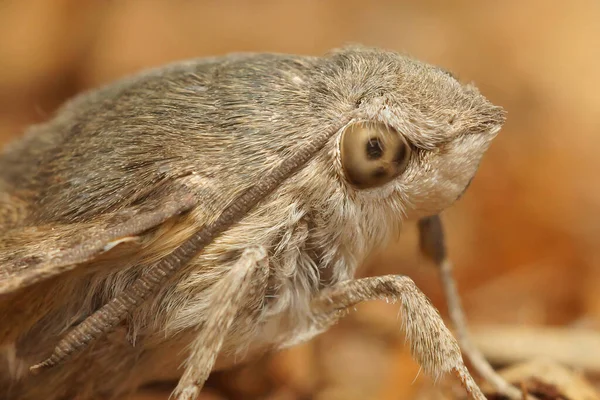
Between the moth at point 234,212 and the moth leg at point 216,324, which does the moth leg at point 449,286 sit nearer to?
the moth at point 234,212

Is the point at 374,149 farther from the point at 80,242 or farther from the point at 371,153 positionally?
the point at 80,242

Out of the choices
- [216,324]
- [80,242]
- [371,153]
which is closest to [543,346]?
[371,153]

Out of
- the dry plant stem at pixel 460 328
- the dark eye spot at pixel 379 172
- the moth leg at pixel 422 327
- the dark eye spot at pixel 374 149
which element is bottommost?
the dry plant stem at pixel 460 328

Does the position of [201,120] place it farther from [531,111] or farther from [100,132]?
[531,111]

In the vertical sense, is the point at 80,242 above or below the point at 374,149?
below

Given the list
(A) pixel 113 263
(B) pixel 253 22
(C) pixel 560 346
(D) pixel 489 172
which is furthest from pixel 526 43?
(A) pixel 113 263

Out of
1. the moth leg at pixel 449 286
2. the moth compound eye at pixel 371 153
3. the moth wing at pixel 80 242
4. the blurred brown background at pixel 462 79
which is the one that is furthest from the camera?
the blurred brown background at pixel 462 79

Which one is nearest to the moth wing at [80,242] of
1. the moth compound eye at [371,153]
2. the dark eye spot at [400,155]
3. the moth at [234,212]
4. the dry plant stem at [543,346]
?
the moth at [234,212]
